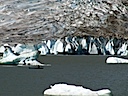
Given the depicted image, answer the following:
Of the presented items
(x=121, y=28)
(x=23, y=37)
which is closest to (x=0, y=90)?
(x=23, y=37)

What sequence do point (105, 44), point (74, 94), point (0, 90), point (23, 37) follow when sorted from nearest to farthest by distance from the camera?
1. point (74, 94)
2. point (0, 90)
3. point (105, 44)
4. point (23, 37)

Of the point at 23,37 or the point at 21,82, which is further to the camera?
the point at 23,37

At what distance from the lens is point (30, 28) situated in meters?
190

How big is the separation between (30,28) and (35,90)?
14754 cm

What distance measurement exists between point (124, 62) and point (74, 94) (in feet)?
159

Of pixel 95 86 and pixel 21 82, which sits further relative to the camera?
pixel 21 82

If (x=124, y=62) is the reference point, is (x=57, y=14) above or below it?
above

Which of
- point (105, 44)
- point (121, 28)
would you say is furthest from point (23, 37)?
point (105, 44)

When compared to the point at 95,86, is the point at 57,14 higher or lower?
higher

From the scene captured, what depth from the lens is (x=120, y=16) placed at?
647ft

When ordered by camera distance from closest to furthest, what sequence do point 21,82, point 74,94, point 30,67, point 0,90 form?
point 74,94 < point 0,90 < point 21,82 < point 30,67

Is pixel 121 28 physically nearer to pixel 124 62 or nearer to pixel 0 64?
pixel 124 62

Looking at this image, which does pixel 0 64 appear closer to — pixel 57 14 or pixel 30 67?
pixel 30 67

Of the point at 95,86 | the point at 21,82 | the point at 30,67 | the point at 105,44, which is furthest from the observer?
the point at 105,44
